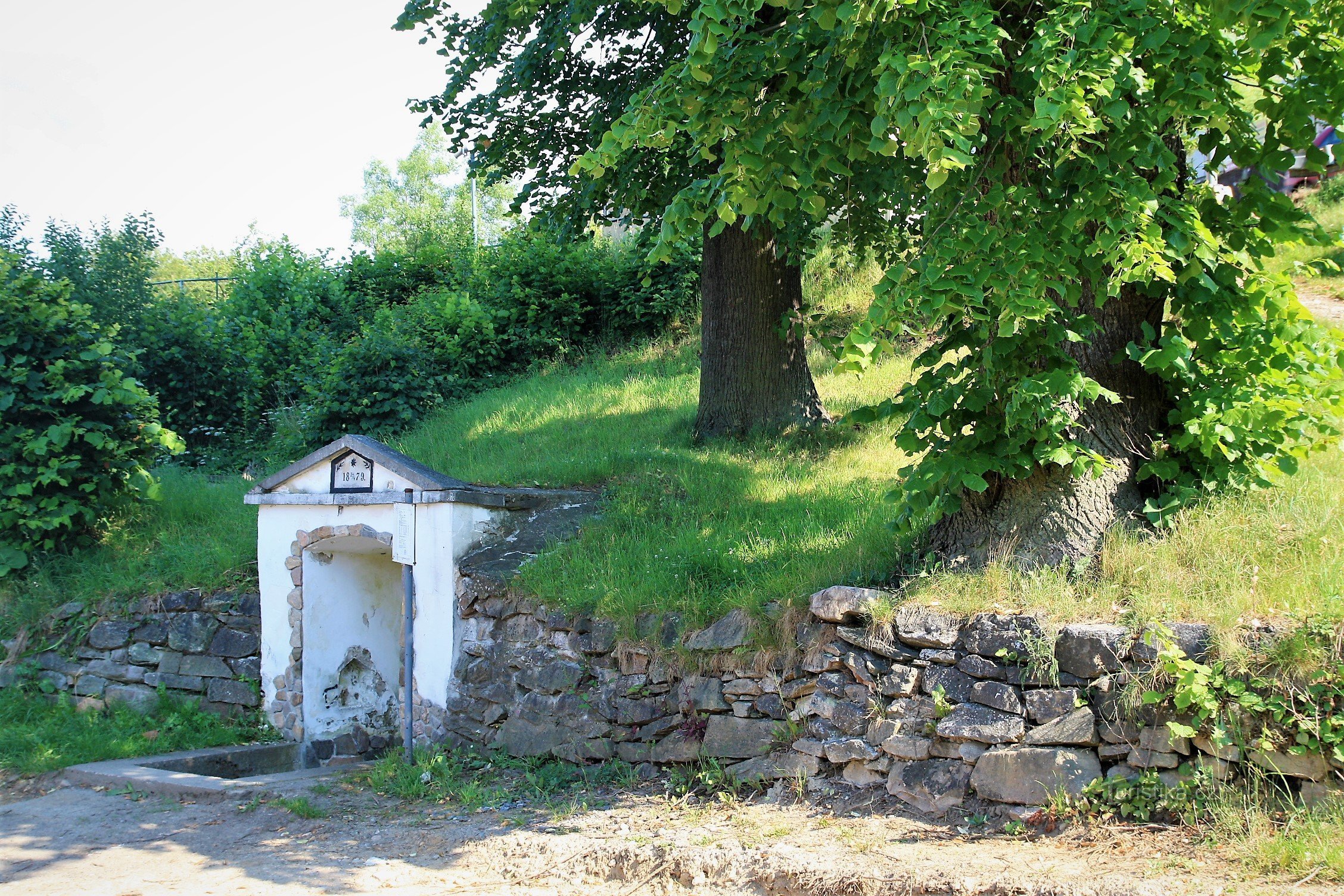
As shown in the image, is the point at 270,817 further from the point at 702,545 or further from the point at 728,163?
the point at 728,163

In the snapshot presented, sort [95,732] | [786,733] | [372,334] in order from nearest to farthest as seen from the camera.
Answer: [786,733] → [95,732] → [372,334]

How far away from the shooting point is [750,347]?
35.2ft

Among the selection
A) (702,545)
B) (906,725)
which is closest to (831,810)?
(906,725)

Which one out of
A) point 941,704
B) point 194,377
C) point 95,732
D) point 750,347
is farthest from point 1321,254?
point 194,377

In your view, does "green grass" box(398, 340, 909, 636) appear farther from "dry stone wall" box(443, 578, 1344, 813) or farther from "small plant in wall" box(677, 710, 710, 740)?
"small plant in wall" box(677, 710, 710, 740)

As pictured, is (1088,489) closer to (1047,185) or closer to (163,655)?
(1047,185)

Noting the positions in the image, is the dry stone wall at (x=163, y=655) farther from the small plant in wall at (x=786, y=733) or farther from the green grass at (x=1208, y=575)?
the green grass at (x=1208, y=575)

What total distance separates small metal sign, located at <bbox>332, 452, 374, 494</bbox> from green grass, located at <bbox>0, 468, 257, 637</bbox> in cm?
186

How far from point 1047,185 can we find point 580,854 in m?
4.69

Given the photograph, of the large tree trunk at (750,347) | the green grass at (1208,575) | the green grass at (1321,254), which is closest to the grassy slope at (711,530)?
the green grass at (1208,575)

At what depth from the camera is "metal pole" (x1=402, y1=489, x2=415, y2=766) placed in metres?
8.48

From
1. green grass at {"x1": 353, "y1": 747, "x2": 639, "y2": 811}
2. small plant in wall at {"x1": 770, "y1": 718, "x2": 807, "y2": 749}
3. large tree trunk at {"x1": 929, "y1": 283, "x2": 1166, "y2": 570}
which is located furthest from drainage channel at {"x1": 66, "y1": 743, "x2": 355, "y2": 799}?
large tree trunk at {"x1": 929, "y1": 283, "x2": 1166, "y2": 570}

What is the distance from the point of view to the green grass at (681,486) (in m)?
7.16

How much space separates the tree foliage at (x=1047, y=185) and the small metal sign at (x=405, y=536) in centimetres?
384
